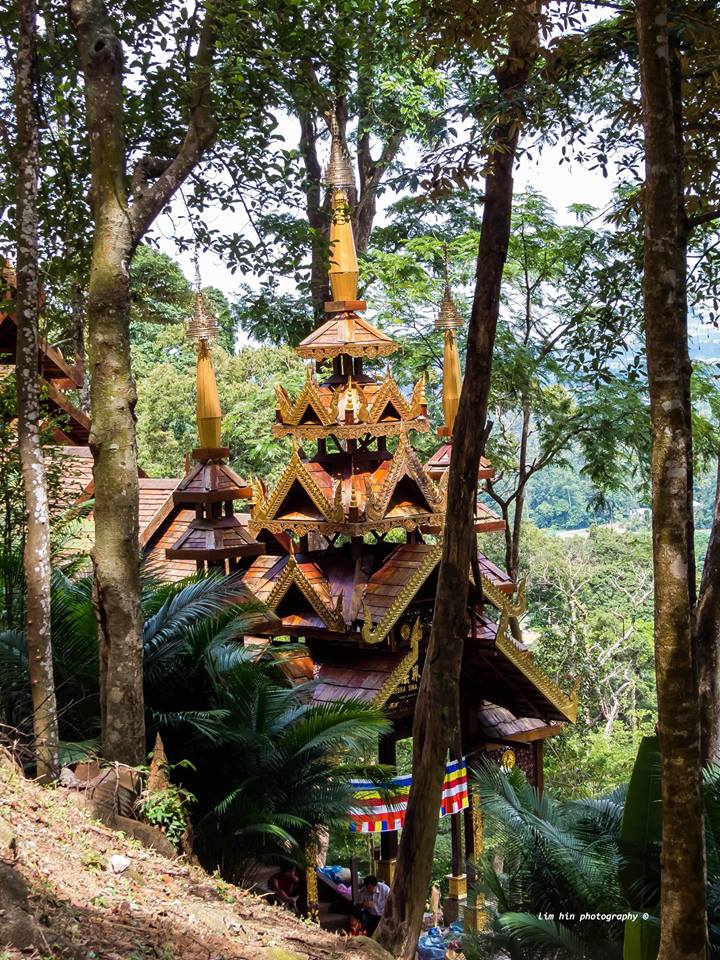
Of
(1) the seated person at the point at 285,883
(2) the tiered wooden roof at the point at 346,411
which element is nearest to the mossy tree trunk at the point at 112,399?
(1) the seated person at the point at 285,883

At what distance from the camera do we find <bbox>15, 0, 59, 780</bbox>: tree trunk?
22.7 ft

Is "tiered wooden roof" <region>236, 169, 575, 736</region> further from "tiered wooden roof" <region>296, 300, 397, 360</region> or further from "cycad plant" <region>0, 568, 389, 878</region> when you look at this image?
"cycad plant" <region>0, 568, 389, 878</region>

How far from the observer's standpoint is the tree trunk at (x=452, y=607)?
7438mm

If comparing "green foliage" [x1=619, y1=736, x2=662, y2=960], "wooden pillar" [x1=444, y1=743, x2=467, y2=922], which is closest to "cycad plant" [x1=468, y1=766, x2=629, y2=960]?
"green foliage" [x1=619, y1=736, x2=662, y2=960]

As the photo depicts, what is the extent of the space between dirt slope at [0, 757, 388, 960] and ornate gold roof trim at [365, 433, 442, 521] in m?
4.88

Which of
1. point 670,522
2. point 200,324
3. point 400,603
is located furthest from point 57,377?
point 670,522

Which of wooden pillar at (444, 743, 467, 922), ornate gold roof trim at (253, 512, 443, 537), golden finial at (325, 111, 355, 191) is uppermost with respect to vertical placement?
golden finial at (325, 111, 355, 191)

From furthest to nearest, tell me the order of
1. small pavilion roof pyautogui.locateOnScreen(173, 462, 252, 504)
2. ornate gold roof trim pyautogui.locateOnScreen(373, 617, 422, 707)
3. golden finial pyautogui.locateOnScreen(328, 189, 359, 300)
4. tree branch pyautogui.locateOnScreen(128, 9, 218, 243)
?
golden finial pyautogui.locateOnScreen(328, 189, 359, 300)
small pavilion roof pyautogui.locateOnScreen(173, 462, 252, 504)
ornate gold roof trim pyautogui.locateOnScreen(373, 617, 422, 707)
tree branch pyautogui.locateOnScreen(128, 9, 218, 243)

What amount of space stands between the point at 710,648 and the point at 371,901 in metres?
4.78

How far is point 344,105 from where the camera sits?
1888 cm

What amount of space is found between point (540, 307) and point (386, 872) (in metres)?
10.3

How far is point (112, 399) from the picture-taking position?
732 cm

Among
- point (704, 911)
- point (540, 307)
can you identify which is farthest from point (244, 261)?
point (540, 307)

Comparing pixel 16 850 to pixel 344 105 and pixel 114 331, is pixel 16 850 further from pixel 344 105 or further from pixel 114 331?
pixel 344 105
